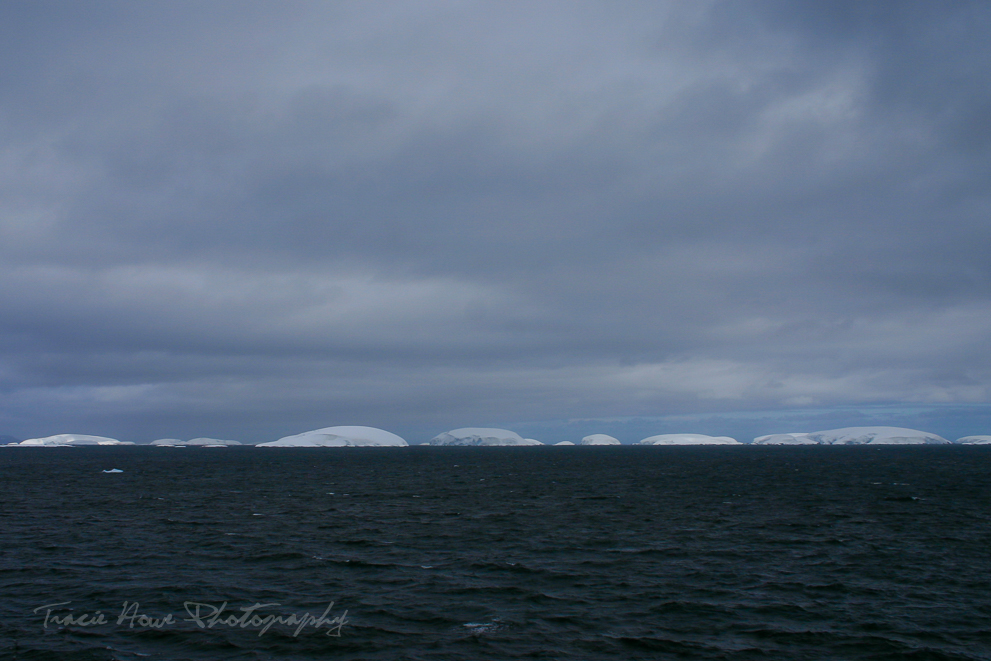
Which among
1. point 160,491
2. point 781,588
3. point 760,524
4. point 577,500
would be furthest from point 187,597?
point 160,491

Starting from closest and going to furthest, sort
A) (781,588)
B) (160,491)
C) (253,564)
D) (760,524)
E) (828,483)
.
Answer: (781,588), (253,564), (760,524), (160,491), (828,483)

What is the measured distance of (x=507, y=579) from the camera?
27.4 m

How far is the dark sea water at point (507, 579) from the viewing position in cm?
1945

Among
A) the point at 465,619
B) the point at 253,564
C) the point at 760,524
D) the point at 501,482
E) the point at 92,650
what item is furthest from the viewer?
the point at 501,482

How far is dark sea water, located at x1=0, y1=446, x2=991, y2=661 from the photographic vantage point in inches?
766

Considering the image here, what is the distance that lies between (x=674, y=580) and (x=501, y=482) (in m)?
60.1

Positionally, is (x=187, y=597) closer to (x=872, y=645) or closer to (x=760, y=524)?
(x=872, y=645)

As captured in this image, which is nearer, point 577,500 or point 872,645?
point 872,645

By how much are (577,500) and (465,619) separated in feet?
129

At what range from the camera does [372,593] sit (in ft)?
81.6

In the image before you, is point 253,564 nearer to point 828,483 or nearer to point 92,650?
point 92,650

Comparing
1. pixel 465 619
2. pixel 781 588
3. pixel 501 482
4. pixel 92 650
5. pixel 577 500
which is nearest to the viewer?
pixel 92 650

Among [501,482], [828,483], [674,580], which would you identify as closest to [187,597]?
[674,580]

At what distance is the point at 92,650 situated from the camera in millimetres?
18547
